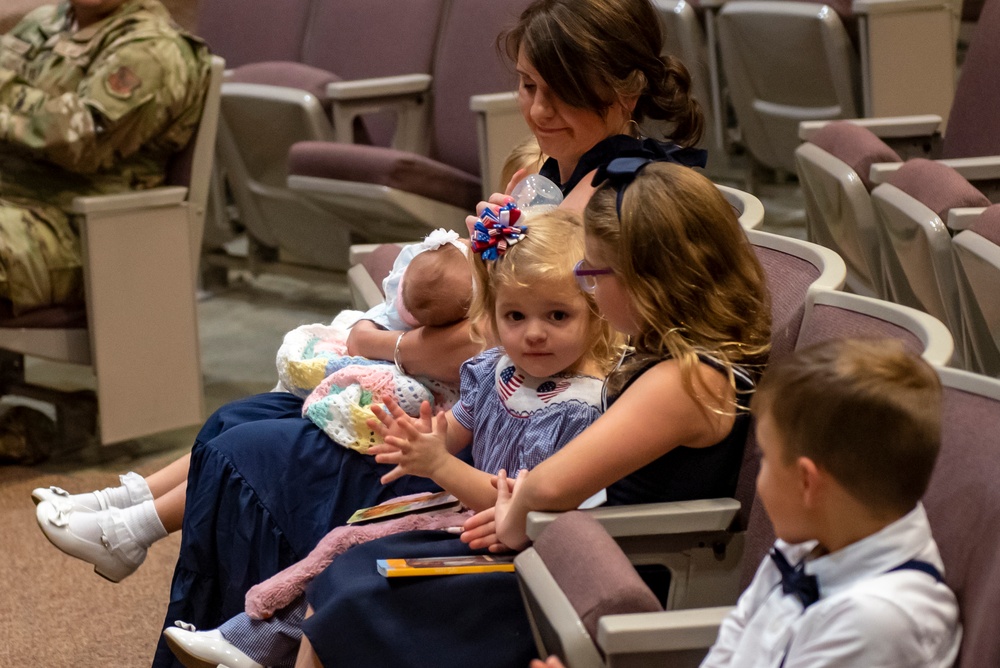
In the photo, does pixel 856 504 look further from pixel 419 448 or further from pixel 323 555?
pixel 323 555

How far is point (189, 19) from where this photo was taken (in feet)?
17.5

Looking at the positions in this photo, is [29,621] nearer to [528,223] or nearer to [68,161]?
[68,161]

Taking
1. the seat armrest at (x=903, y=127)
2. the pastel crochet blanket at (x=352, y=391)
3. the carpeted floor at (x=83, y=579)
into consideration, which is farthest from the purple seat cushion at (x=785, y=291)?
the carpeted floor at (x=83, y=579)

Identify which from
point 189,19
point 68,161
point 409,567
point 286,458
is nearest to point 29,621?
point 286,458

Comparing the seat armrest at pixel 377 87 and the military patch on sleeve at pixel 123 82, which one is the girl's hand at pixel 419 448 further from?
the seat armrest at pixel 377 87

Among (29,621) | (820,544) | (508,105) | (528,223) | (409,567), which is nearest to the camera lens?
(820,544)

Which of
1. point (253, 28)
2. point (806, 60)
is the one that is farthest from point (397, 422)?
point (253, 28)

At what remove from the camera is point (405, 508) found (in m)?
1.74

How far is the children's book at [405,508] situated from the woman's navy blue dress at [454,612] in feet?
0.81

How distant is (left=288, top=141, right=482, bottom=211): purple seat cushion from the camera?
3410 millimetres

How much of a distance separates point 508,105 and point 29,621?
1.72 meters

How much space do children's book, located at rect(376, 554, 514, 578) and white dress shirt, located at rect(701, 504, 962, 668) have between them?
0.43m

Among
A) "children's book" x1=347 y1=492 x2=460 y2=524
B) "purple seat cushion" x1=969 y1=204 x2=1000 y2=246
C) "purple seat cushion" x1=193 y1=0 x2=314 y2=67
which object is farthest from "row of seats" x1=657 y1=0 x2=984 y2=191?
"children's book" x1=347 y1=492 x2=460 y2=524

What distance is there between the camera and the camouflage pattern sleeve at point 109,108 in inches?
117
